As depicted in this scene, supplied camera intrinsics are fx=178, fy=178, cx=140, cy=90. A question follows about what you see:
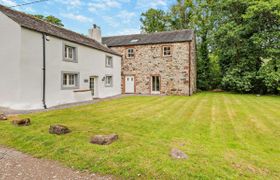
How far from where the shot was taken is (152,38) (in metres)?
20.0

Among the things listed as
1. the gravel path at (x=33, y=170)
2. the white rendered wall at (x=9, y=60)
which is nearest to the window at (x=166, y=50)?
the white rendered wall at (x=9, y=60)

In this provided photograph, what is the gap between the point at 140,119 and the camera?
7.46 metres

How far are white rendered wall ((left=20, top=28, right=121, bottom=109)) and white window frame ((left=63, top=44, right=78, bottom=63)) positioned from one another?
0.85ft

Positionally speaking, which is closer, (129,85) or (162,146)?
(162,146)

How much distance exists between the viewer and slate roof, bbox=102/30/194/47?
1839cm

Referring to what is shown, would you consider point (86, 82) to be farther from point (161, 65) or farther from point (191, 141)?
point (191, 141)

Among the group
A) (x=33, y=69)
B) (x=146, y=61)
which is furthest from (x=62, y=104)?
(x=146, y=61)

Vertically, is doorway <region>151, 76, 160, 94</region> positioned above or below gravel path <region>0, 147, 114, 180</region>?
above

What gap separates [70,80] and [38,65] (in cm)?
282

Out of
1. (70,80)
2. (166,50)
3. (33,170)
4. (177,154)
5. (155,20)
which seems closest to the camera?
(33,170)

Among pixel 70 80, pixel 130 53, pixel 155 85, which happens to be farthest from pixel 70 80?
pixel 155 85

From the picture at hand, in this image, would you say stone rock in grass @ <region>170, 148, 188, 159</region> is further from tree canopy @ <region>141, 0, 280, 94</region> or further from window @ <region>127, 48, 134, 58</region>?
tree canopy @ <region>141, 0, 280, 94</region>

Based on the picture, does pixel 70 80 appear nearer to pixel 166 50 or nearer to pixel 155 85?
pixel 155 85

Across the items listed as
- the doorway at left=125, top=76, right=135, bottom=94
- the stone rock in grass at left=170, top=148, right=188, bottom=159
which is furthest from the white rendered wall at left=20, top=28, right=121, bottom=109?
the stone rock in grass at left=170, top=148, right=188, bottom=159
